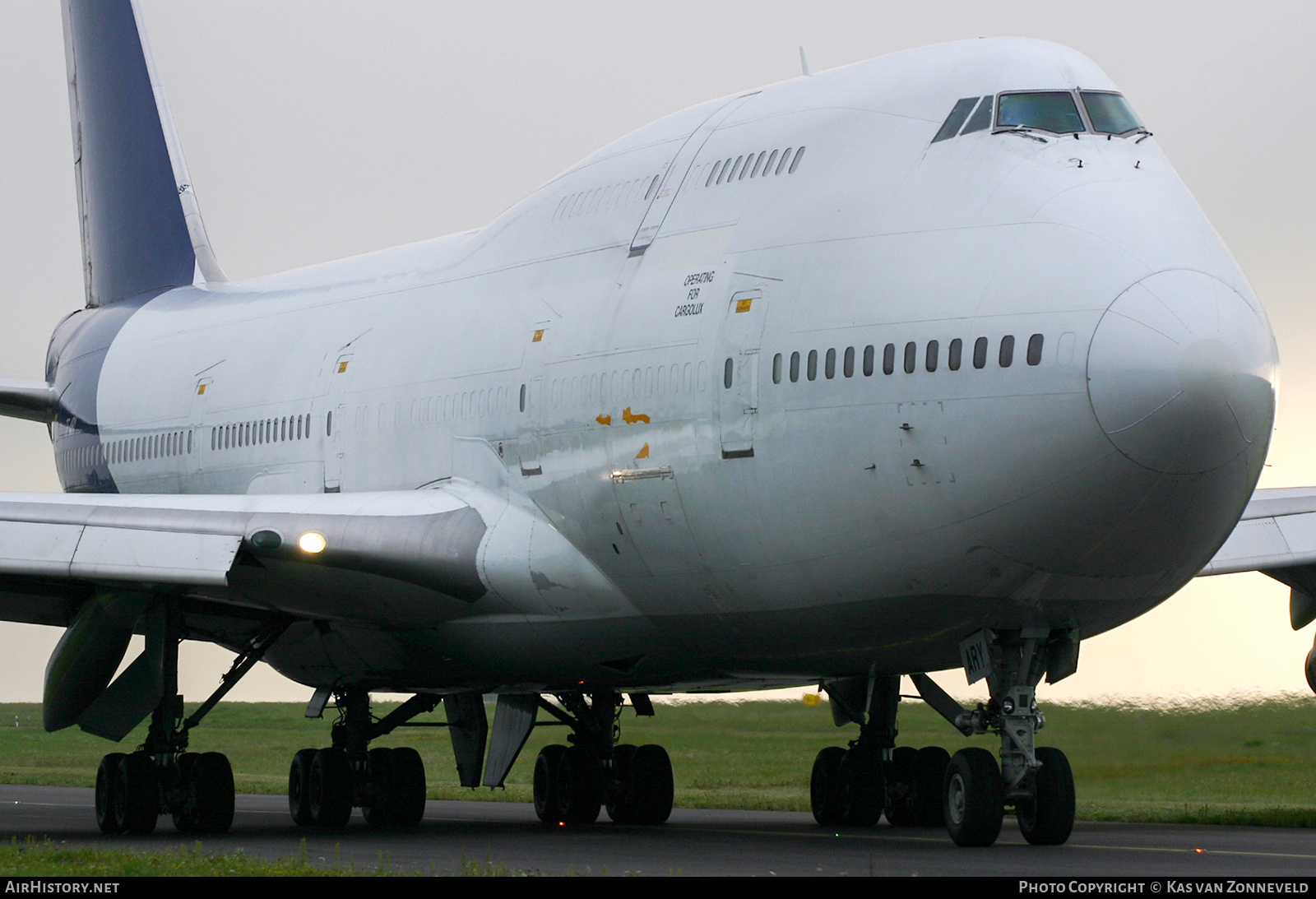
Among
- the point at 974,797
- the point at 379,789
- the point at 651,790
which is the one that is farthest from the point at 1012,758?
the point at 379,789

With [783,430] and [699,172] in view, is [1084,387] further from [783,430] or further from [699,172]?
[699,172]

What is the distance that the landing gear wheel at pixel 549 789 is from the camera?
20172 millimetres

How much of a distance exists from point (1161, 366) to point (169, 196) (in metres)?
19.5

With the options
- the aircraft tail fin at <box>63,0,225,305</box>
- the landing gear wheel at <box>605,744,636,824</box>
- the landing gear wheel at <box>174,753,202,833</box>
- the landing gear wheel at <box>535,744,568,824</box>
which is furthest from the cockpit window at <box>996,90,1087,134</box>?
the aircraft tail fin at <box>63,0,225,305</box>

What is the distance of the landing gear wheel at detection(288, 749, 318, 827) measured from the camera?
64.5ft

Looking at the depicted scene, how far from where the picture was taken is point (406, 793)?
20094mm

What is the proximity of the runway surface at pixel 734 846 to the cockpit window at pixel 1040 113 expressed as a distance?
502 cm

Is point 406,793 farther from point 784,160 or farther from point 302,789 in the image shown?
point 784,160

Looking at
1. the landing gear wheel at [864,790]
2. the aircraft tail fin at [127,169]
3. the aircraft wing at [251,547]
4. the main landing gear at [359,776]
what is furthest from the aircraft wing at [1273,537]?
the aircraft tail fin at [127,169]

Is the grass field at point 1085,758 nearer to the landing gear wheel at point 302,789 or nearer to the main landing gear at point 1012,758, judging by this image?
the main landing gear at point 1012,758

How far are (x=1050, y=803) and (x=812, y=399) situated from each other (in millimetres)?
3279

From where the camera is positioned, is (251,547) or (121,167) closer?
(251,547)

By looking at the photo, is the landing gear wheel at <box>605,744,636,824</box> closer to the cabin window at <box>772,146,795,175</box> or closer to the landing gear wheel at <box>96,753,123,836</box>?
the landing gear wheel at <box>96,753,123,836</box>
